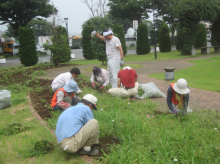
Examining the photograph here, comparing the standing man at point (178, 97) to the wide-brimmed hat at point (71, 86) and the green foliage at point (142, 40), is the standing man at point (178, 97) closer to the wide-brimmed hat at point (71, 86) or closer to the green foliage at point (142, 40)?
the wide-brimmed hat at point (71, 86)

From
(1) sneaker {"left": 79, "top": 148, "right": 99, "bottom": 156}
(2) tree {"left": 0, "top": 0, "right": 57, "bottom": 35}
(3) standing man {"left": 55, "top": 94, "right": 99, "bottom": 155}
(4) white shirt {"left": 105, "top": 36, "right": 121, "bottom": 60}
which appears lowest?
(1) sneaker {"left": 79, "top": 148, "right": 99, "bottom": 156}

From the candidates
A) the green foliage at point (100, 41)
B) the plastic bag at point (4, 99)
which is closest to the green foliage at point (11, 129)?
the plastic bag at point (4, 99)

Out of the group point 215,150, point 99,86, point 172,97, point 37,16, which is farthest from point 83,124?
point 37,16

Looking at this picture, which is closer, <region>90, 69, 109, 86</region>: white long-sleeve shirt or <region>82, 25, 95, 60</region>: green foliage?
<region>90, 69, 109, 86</region>: white long-sleeve shirt

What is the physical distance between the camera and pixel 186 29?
1942 cm

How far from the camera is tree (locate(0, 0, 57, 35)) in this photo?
33.1m

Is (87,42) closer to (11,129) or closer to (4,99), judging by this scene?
(4,99)

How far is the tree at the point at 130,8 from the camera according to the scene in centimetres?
4423

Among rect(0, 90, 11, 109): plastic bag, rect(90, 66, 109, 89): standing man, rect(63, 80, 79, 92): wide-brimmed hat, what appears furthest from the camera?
rect(90, 66, 109, 89): standing man

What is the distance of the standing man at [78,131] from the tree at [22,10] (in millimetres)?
34132

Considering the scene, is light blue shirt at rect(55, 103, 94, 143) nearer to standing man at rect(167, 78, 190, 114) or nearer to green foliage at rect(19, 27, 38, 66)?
standing man at rect(167, 78, 190, 114)

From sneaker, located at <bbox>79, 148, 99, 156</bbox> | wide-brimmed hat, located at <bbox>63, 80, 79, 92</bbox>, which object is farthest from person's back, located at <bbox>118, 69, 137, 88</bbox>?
sneaker, located at <bbox>79, 148, 99, 156</bbox>

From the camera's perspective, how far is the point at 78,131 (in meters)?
3.23

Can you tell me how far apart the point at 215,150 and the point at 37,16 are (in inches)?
1482
